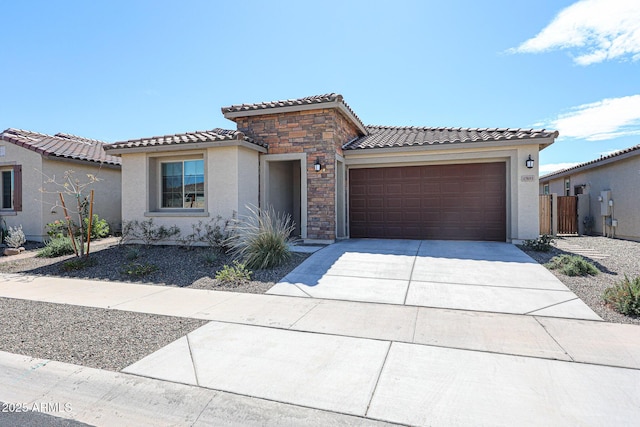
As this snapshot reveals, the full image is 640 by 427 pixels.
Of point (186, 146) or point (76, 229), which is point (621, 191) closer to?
point (186, 146)

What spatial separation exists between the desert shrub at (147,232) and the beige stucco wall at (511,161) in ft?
22.4

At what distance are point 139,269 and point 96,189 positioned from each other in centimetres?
889

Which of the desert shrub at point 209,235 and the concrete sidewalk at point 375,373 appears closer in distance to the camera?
the concrete sidewalk at point 375,373

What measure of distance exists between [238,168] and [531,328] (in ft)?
27.7

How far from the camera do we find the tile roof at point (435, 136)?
11.1m

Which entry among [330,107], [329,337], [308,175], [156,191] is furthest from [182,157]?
[329,337]

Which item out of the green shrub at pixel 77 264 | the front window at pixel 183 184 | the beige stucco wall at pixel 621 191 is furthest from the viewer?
the beige stucco wall at pixel 621 191

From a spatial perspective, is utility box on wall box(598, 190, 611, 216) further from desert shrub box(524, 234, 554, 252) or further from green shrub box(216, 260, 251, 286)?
green shrub box(216, 260, 251, 286)

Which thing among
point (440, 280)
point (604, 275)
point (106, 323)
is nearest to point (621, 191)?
point (604, 275)

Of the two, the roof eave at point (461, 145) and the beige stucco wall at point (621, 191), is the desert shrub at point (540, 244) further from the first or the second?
the beige stucco wall at point (621, 191)

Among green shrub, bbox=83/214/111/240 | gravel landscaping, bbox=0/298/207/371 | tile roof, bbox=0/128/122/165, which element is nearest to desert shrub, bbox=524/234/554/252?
gravel landscaping, bbox=0/298/207/371

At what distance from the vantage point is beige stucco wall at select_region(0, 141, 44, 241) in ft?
44.3

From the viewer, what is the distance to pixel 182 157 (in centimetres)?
1142

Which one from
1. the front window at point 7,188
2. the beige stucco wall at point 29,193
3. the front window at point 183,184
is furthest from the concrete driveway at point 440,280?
the front window at point 7,188
